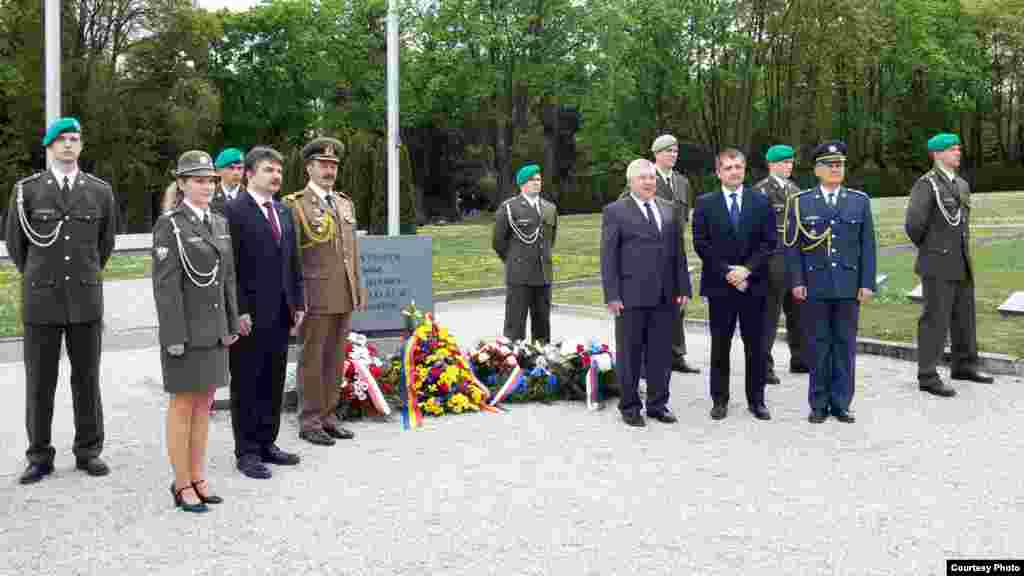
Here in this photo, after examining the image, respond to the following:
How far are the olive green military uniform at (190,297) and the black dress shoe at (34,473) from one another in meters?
1.33

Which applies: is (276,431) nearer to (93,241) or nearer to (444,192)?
(93,241)

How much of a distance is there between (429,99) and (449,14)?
548 centimetres

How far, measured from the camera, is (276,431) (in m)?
6.31

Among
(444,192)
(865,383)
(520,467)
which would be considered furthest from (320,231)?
(444,192)

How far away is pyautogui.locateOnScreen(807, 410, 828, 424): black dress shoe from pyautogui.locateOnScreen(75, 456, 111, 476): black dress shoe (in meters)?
5.00

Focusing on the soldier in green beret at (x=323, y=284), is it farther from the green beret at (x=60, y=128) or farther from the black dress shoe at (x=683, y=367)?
the black dress shoe at (x=683, y=367)

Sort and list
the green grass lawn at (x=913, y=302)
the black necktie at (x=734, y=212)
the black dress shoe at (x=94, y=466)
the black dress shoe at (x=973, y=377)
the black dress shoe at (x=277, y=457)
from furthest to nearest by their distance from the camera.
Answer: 1. the green grass lawn at (x=913, y=302)
2. the black dress shoe at (x=973, y=377)
3. the black necktie at (x=734, y=212)
4. the black dress shoe at (x=277, y=457)
5. the black dress shoe at (x=94, y=466)

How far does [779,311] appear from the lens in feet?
29.9

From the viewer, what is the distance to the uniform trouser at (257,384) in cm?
610

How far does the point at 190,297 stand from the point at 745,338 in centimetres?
434

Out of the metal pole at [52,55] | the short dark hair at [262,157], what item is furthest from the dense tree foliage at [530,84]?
the short dark hair at [262,157]

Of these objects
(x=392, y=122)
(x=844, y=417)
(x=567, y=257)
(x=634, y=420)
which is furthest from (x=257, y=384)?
(x=567, y=257)

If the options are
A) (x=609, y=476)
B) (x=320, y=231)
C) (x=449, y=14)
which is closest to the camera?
(x=609, y=476)

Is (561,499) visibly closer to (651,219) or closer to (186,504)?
(186,504)
